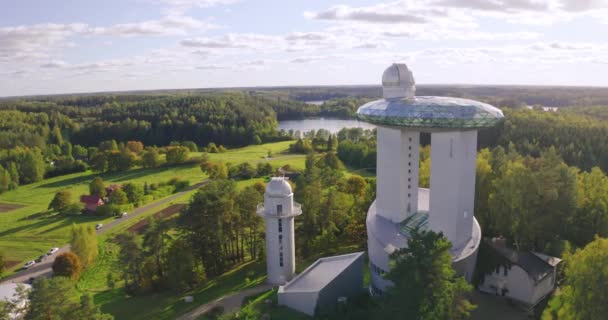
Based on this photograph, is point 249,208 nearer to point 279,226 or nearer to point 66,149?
point 279,226

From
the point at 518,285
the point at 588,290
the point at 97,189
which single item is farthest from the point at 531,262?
the point at 97,189

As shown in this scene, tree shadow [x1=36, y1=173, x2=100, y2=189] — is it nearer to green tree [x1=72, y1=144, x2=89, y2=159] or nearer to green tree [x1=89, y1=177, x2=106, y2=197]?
green tree [x1=89, y1=177, x2=106, y2=197]

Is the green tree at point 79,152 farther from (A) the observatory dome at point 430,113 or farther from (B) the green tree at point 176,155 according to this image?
(A) the observatory dome at point 430,113

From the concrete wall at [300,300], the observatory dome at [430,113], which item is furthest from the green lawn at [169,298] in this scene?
the observatory dome at [430,113]

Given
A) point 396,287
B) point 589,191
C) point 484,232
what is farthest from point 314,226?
point 589,191

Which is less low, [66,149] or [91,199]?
[66,149]

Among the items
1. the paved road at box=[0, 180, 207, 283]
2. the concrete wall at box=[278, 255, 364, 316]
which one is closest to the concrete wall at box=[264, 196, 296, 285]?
the concrete wall at box=[278, 255, 364, 316]

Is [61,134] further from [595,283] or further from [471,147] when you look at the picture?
[595,283]
